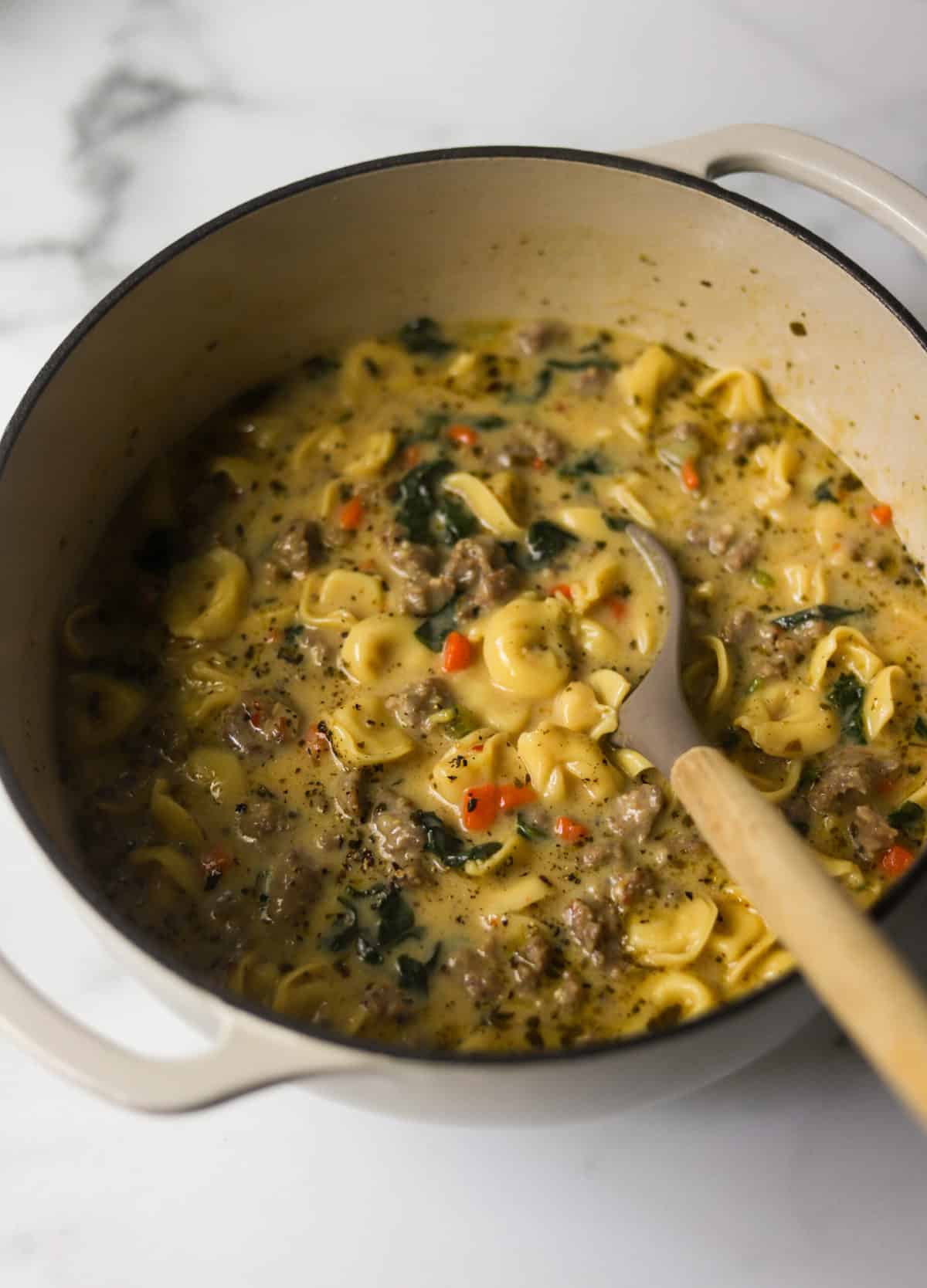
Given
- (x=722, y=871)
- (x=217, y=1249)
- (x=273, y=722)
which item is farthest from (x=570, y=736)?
(x=217, y=1249)

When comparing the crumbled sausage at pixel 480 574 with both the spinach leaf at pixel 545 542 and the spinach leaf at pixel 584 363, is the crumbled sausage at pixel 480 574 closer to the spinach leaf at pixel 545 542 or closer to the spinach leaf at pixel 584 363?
the spinach leaf at pixel 545 542

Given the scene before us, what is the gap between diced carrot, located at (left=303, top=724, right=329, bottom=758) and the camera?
3.66 metres

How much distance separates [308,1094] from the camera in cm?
342

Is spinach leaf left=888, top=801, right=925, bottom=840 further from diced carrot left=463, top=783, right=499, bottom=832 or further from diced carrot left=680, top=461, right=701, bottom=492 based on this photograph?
diced carrot left=680, top=461, right=701, bottom=492

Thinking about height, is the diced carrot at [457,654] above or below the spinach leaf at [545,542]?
below

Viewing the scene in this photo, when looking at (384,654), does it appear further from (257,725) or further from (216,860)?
(216,860)

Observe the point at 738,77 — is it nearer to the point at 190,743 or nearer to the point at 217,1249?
the point at 190,743

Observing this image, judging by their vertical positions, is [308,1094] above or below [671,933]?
above

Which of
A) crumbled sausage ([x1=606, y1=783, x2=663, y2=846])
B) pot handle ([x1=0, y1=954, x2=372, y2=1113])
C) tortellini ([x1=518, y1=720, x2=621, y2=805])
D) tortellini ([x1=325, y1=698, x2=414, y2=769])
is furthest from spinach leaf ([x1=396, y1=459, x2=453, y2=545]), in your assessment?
pot handle ([x1=0, y1=954, x2=372, y2=1113])

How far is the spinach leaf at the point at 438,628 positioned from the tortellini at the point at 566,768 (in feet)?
1.42

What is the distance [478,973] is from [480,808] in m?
0.43

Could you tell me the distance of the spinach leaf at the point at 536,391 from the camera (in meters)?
4.27

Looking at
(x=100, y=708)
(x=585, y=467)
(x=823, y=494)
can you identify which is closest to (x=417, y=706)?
(x=100, y=708)

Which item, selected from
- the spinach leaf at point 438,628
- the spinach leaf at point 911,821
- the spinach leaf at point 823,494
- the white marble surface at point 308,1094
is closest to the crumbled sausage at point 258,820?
the white marble surface at point 308,1094
